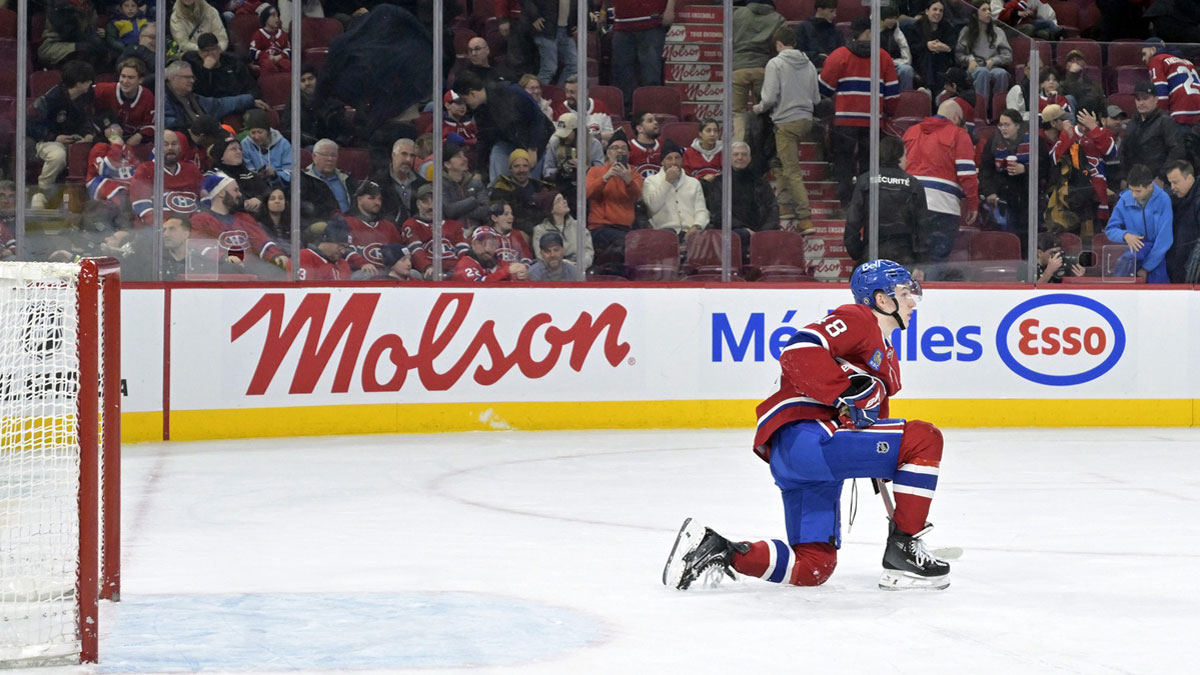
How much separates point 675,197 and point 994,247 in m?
2.14

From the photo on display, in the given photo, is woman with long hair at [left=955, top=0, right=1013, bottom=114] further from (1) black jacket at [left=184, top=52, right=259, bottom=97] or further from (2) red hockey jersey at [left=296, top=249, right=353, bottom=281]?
(1) black jacket at [left=184, top=52, right=259, bottom=97]

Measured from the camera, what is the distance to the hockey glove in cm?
444

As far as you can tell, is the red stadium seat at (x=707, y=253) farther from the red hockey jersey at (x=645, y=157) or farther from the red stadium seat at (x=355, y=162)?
the red stadium seat at (x=355, y=162)

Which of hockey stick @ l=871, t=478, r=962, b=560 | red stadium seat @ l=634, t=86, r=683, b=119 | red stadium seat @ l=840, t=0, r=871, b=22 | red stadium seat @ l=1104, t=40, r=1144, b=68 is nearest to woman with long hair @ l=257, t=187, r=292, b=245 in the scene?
red stadium seat @ l=634, t=86, r=683, b=119

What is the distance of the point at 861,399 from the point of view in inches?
175

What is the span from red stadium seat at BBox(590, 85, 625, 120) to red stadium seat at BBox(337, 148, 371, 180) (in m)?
1.48

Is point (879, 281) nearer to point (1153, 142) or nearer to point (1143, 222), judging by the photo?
point (1143, 222)

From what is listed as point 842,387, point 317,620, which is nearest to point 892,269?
point 842,387

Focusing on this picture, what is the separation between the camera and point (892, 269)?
4.62m

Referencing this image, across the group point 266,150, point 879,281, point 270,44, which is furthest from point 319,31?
point 879,281

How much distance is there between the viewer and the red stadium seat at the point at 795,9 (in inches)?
401

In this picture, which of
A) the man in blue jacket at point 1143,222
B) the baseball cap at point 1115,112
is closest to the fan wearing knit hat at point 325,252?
the man in blue jacket at point 1143,222

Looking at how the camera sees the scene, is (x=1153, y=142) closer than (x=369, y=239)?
No

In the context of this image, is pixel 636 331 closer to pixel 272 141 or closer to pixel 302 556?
pixel 272 141
